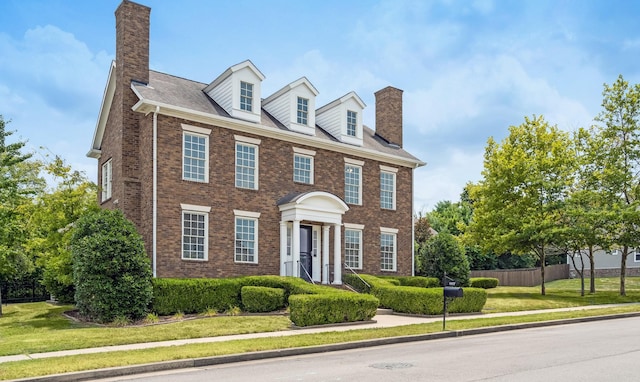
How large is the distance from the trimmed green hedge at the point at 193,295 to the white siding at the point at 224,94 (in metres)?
6.99

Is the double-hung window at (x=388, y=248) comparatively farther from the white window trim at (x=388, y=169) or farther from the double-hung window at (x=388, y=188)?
the white window trim at (x=388, y=169)

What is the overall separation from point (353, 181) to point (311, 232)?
350 centimetres

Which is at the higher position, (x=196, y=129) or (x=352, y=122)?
(x=352, y=122)

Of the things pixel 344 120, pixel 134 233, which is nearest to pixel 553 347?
pixel 134 233

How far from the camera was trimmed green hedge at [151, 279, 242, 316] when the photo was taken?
783 inches

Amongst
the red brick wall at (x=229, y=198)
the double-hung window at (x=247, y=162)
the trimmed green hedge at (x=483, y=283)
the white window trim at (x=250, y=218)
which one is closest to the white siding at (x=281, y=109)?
the red brick wall at (x=229, y=198)

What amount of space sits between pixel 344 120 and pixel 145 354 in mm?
17975

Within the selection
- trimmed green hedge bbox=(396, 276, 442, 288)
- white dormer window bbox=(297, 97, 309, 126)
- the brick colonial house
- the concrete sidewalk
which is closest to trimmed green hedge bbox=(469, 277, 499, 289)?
the brick colonial house

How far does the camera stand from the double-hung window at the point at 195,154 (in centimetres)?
2241

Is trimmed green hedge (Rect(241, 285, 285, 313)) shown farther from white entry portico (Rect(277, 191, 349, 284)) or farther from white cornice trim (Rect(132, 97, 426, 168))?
white cornice trim (Rect(132, 97, 426, 168))

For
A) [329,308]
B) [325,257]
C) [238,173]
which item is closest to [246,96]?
[238,173]

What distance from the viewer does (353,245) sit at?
27.4 metres

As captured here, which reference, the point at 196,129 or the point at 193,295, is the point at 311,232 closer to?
the point at 196,129

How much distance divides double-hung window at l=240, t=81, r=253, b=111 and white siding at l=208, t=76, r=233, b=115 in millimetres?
502
